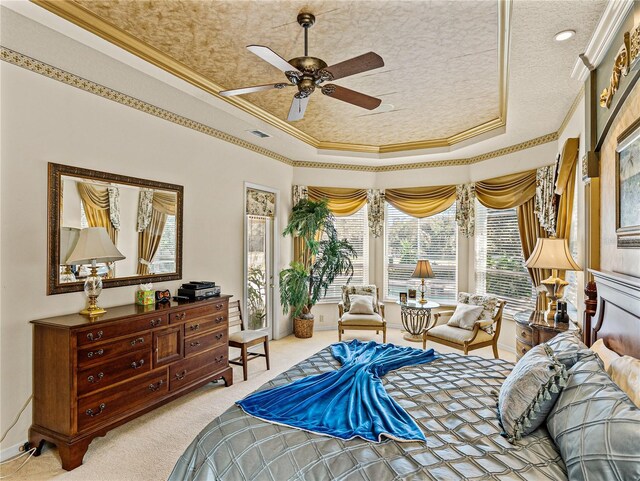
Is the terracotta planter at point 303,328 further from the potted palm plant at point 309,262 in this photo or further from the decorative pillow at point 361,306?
the decorative pillow at point 361,306

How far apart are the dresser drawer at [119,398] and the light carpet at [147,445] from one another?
22 centimetres

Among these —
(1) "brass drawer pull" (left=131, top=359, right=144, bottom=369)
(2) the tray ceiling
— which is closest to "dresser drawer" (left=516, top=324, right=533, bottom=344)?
(2) the tray ceiling

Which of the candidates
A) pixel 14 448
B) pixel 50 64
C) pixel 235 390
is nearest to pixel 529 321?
pixel 235 390

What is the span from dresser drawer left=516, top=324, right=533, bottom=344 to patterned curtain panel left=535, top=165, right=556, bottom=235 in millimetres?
1362

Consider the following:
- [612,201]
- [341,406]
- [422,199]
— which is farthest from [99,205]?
[422,199]

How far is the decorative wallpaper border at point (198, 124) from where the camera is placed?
2.68m

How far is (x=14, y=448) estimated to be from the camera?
2588 millimetres

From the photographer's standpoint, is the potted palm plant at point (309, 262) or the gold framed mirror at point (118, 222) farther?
the potted palm plant at point (309, 262)

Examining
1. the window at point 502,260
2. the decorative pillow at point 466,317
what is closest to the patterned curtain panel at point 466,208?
the window at point 502,260

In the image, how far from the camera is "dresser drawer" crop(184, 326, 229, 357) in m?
3.46

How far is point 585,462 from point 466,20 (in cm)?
263

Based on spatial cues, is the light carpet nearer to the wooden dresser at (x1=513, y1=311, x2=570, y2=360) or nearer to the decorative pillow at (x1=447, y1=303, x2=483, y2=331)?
the decorative pillow at (x1=447, y1=303, x2=483, y2=331)

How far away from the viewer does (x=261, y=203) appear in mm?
5348

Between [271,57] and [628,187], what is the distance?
2137mm
